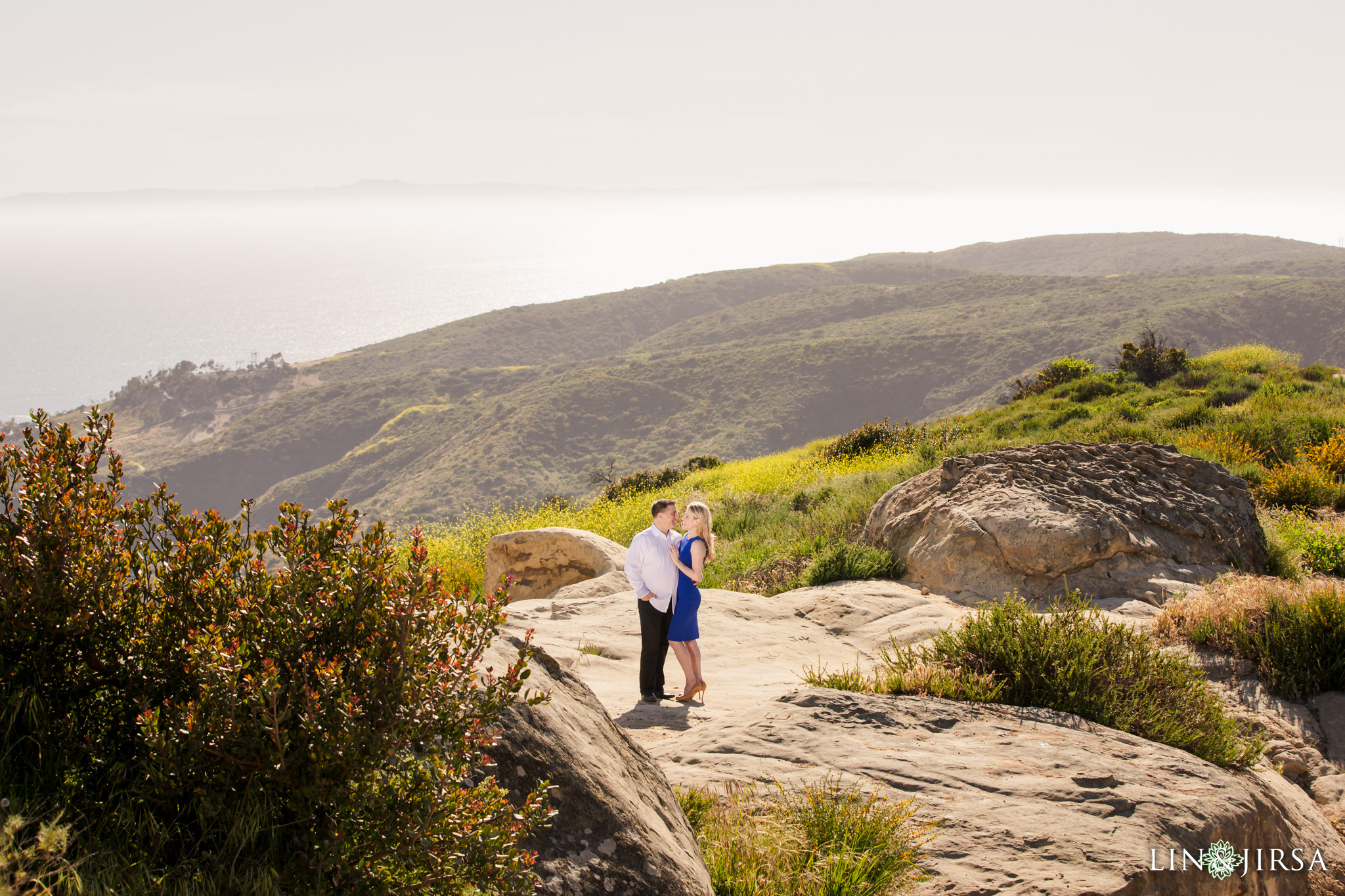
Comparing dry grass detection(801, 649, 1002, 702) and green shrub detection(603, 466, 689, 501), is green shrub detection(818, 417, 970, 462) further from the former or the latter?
dry grass detection(801, 649, 1002, 702)

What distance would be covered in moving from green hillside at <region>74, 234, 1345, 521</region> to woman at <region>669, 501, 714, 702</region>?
50556 mm

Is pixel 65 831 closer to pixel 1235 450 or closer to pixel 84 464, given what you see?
pixel 84 464

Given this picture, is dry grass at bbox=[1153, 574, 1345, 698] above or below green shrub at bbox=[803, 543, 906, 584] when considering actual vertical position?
above

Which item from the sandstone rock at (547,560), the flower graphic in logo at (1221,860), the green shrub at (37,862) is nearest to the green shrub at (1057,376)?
the sandstone rock at (547,560)

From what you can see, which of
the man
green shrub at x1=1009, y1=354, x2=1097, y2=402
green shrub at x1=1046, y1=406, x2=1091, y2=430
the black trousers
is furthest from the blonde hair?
green shrub at x1=1009, y1=354, x2=1097, y2=402

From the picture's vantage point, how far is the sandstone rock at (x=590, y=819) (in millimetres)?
2578

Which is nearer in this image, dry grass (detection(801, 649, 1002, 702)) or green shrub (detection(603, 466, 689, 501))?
dry grass (detection(801, 649, 1002, 702))

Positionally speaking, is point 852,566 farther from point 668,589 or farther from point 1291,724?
point 1291,724

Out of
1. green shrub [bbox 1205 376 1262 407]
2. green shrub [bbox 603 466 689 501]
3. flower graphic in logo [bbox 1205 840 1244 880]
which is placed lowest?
green shrub [bbox 603 466 689 501]

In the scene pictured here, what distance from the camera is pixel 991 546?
29.6ft

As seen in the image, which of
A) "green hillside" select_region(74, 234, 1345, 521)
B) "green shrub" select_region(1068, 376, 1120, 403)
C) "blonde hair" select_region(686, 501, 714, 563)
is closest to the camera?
"blonde hair" select_region(686, 501, 714, 563)

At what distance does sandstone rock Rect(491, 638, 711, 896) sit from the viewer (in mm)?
2578

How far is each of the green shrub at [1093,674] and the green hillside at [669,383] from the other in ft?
170

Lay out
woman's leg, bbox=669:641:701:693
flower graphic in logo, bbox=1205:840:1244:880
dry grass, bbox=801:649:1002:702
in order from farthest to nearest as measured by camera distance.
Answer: woman's leg, bbox=669:641:701:693 < dry grass, bbox=801:649:1002:702 < flower graphic in logo, bbox=1205:840:1244:880
